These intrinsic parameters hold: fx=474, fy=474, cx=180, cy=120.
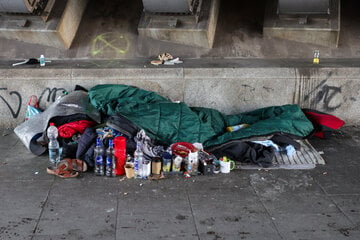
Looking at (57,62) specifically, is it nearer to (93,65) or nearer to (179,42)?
(93,65)

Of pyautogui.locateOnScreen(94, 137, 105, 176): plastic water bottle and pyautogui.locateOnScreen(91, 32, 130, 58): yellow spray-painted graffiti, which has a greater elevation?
pyautogui.locateOnScreen(91, 32, 130, 58): yellow spray-painted graffiti

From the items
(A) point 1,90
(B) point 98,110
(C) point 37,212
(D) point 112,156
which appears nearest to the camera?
(C) point 37,212

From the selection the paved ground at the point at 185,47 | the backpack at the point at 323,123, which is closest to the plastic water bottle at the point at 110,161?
the paved ground at the point at 185,47

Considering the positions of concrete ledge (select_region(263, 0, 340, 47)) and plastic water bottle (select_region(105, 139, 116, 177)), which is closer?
plastic water bottle (select_region(105, 139, 116, 177))

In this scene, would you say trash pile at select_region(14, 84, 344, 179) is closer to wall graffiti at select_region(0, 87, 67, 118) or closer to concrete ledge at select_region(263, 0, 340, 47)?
wall graffiti at select_region(0, 87, 67, 118)

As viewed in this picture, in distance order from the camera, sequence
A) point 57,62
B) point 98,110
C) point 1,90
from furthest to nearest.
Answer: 1. point 57,62
2. point 1,90
3. point 98,110

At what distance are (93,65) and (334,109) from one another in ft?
11.9

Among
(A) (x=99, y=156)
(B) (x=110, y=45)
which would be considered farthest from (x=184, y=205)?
(B) (x=110, y=45)

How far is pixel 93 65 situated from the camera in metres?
7.05

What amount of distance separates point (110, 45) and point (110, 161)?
2.67m

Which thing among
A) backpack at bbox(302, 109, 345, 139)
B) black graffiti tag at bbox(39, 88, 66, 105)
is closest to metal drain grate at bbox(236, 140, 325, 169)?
backpack at bbox(302, 109, 345, 139)

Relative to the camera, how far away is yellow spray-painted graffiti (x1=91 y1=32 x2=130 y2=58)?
7.42 metres

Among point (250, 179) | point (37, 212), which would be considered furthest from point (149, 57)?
point (37, 212)

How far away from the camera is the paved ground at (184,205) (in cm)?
438
